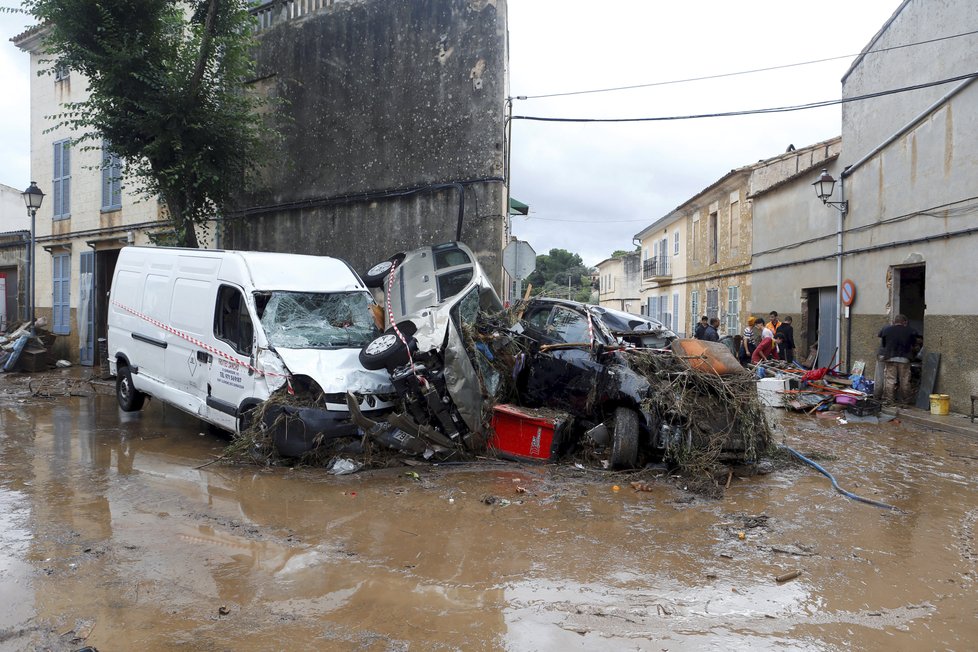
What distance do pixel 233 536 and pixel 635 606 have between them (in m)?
2.87

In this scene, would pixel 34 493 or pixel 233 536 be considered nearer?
pixel 233 536

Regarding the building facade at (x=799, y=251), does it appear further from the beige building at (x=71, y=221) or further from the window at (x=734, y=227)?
the beige building at (x=71, y=221)

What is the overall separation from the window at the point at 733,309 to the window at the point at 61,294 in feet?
65.9

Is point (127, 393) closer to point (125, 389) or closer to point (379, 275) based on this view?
point (125, 389)

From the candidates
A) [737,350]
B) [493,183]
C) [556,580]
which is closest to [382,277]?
[493,183]

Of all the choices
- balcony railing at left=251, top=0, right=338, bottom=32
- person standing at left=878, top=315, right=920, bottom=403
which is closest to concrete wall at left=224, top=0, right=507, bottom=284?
balcony railing at left=251, top=0, right=338, bottom=32

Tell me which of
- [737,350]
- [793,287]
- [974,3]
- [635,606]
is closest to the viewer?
[635,606]

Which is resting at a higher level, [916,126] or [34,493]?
[916,126]

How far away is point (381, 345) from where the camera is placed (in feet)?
21.2

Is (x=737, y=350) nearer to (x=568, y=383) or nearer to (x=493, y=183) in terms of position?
(x=493, y=183)

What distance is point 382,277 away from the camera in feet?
32.1

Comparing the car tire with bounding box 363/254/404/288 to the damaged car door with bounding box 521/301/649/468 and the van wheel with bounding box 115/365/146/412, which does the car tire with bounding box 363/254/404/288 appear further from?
the van wheel with bounding box 115/365/146/412

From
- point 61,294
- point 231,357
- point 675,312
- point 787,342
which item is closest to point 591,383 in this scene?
point 231,357

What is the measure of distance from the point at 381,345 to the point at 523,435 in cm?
182
